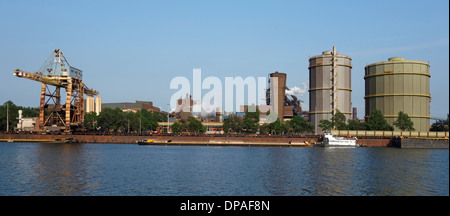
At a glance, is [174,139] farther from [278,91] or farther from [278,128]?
[278,91]

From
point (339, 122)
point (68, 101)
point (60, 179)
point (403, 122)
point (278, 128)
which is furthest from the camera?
point (278, 128)

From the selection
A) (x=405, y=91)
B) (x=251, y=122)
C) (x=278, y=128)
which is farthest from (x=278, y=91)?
(x=405, y=91)

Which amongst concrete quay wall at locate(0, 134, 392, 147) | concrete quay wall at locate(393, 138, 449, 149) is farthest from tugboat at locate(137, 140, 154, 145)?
concrete quay wall at locate(393, 138, 449, 149)

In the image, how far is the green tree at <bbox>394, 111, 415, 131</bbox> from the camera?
131625 mm

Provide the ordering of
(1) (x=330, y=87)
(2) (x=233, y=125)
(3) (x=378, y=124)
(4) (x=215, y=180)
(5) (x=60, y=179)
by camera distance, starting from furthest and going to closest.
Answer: (1) (x=330, y=87)
(2) (x=233, y=125)
(3) (x=378, y=124)
(4) (x=215, y=180)
(5) (x=60, y=179)

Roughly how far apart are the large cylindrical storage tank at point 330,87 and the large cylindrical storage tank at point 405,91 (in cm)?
1278

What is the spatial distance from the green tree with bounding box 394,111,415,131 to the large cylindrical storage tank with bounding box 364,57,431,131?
9.14 meters

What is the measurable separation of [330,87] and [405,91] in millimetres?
27256

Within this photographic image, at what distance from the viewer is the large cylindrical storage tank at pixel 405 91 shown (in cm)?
14262

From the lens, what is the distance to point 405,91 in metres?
142

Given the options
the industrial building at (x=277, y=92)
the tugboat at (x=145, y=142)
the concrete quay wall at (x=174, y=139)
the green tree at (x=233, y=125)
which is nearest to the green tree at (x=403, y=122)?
the concrete quay wall at (x=174, y=139)
